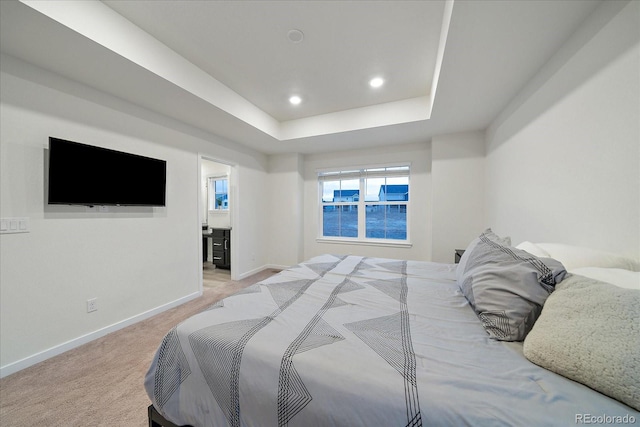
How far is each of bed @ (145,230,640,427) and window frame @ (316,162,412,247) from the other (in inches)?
107

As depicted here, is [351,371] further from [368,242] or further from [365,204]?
[365,204]

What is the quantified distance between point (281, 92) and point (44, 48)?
2.00 meters

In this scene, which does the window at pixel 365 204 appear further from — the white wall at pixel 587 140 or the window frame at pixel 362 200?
the white wall at pixel 587 140

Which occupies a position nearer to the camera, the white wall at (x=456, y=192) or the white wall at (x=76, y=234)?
the white wall at (x=76, y=234)

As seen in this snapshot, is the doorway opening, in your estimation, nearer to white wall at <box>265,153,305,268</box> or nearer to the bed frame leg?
white wall at <box>265,153,305,268</box>

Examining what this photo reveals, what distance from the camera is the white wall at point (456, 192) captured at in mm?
3332

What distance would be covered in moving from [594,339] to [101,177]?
341cm

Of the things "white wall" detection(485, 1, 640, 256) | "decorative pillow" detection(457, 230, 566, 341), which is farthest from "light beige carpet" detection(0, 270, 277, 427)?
"white wall" detection(485, 1, 640, 256)

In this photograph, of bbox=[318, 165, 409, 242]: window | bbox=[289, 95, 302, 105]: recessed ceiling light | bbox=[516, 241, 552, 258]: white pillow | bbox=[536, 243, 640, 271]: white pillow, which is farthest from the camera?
bbox=[318, 165, 409, 242]: window

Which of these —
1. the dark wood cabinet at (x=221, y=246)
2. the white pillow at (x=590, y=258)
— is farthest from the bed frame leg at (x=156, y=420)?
the dark wood cabinet at (x=221, y=246)

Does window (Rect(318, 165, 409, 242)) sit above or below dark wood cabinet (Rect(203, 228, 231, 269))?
above

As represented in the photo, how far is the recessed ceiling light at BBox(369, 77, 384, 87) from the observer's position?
8.52 feet

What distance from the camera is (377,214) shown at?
4312mm

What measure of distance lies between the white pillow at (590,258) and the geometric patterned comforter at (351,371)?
1.90 feet
